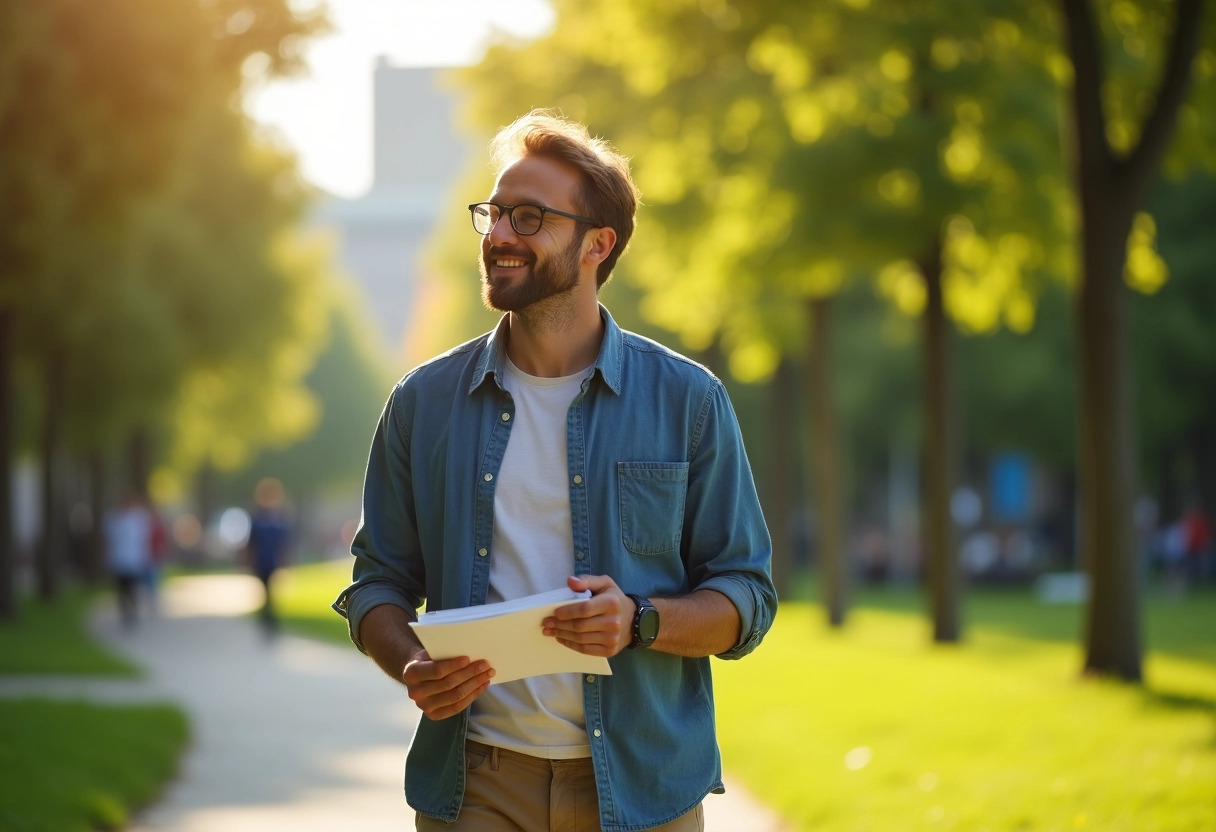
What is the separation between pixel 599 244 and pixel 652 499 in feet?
1.85

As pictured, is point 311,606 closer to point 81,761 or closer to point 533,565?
point 81,761

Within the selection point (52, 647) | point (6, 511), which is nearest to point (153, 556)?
point (6, 511)

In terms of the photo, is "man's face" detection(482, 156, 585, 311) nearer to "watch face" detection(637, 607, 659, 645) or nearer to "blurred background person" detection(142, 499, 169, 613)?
"watch face" detection(637, 607, 659, 645)

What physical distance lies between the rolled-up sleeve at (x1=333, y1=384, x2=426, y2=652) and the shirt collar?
0.65 ft

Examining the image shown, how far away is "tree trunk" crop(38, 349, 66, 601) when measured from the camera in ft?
90.5

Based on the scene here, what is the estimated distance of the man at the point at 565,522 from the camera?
3.45 m

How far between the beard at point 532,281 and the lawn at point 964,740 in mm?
4846

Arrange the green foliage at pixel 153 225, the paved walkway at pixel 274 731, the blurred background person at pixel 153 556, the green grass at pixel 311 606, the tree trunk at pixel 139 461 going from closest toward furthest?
the paved walkway at pixel 274 731 < the green foliage at pixel 153 225 < the green grass at pixel 311 606 < the blurred background person at pixel 153 556 < the tree trunk at pixel 139 461

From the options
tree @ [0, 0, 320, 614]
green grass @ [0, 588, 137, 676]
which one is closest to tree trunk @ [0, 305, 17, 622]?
tree @ [0, 0, 320, 614]

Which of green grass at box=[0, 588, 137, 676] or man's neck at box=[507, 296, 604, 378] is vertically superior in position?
man's neck at box=[507, 296, 604, 378]

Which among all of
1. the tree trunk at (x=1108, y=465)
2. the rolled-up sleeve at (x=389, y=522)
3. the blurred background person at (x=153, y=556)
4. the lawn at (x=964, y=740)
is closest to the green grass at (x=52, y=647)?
the blurred background person at (x=153, y=556)

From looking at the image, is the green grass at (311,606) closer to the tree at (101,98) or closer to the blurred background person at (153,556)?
the blurred background person at (153,556)

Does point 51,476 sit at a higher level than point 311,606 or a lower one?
higher

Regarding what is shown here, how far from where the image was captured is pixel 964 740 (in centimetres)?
1015
